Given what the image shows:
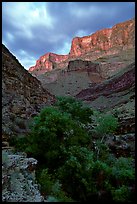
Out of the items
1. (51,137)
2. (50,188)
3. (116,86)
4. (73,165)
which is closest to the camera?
(50,188)

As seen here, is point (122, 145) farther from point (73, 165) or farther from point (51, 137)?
point (73, 165)

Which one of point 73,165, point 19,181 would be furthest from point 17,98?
point 19,181

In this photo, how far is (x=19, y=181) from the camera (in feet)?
21.4

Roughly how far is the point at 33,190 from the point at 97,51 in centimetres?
9684

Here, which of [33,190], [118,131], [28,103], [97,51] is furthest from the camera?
[97,51]

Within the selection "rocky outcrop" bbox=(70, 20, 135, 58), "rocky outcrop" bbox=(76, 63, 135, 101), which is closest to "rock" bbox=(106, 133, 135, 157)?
"rocky outcrop" bbox=(76, 63, 135, 101)

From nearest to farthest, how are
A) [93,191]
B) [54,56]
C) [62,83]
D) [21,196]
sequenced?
1. [21,196]
2. [93,191]
3. [62,83]
4. [54,56]

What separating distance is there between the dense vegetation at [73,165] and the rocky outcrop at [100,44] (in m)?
82.0

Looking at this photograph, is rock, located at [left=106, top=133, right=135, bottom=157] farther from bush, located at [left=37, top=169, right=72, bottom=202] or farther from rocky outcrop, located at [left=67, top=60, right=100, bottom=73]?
rocky outcrop, located at [left=67, top=60, right=100, bottom=73]

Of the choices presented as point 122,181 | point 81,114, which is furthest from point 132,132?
point 122,181

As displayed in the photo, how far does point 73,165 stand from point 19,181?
1.80 metres

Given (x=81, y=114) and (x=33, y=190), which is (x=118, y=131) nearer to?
(x=81, y=114)

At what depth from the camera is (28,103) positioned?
14.8 m

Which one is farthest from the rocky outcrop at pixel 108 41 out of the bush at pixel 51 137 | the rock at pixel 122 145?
the bush at pixel 51 137
